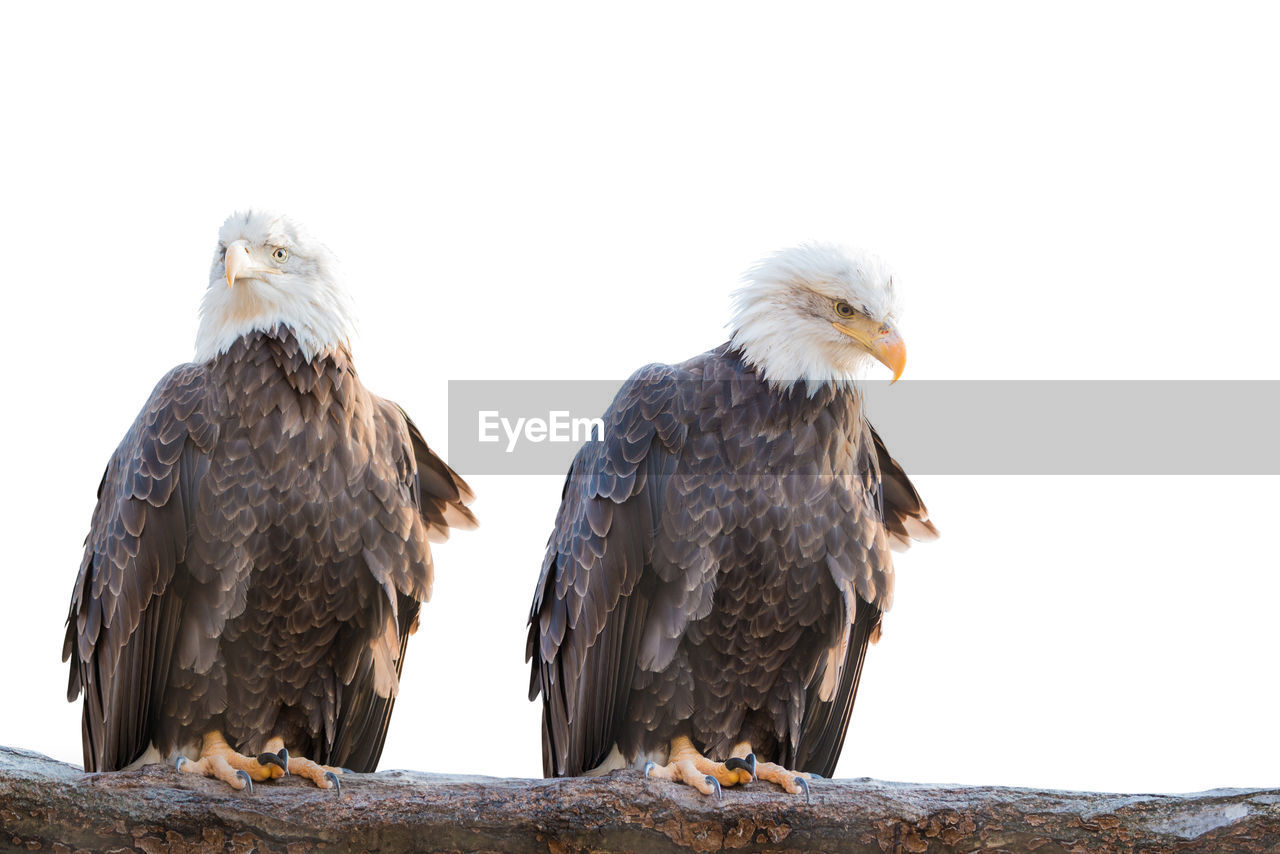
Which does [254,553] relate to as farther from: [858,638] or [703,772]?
[858,638]

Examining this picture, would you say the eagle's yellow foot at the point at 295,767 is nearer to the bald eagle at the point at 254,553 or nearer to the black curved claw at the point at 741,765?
the bald eagle at the point at 254,553

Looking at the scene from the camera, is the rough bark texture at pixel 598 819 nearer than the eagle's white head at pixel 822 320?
Yes

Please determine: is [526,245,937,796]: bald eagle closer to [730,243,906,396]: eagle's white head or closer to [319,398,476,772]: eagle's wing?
[730,243,906,396]: eagle's white head

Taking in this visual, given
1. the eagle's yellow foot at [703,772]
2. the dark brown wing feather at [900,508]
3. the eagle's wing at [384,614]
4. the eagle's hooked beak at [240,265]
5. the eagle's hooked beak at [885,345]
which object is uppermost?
the eagle's hooked beak at [240,265]

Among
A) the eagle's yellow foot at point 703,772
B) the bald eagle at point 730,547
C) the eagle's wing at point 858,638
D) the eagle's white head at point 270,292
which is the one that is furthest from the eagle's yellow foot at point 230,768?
the eagle's wing at point 858,638

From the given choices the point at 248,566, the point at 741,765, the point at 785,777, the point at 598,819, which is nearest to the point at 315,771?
the point at 248,566

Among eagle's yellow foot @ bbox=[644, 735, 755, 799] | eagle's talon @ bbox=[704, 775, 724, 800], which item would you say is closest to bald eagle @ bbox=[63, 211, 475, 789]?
eagle's yellow foot @ bbox=[644, 735, 755, 799]
